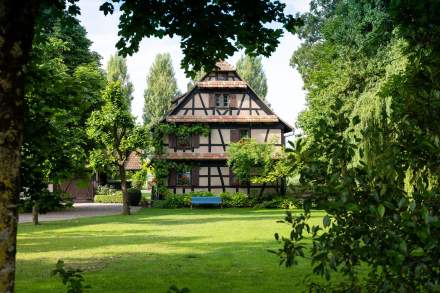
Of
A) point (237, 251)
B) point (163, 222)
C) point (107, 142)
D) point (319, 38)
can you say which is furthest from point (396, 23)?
point (319, 38)

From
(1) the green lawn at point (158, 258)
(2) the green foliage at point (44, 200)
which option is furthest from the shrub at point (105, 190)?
(2) the green foliage at point (44, 200)

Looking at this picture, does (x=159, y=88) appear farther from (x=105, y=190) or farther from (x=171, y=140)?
(x=171, y=140)

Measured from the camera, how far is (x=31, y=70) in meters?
6.03

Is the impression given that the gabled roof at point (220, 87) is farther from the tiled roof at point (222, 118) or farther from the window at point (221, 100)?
the window at point (221, 100)

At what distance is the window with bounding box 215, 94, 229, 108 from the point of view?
1389 inches

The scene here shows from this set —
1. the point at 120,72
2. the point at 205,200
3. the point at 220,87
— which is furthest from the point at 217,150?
the point at 120,72

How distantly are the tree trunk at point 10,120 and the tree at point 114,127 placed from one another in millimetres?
24593

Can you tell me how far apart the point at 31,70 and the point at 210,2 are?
8.08 ft

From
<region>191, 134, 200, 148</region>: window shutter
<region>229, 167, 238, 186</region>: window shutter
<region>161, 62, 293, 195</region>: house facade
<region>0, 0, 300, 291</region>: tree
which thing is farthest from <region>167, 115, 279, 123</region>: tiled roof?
<region>0, 0, 300, 291</region>: tree

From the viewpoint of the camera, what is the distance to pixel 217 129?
3541 centimetres

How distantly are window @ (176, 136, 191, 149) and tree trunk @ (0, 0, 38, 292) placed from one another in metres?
31.7

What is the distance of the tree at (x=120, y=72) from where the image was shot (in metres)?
66.4

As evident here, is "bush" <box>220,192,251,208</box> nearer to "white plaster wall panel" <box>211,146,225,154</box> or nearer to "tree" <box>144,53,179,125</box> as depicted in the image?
"white plaster wall panel" <box>211,146,225,154</box>

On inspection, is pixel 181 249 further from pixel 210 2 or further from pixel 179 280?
pixel 210 2
